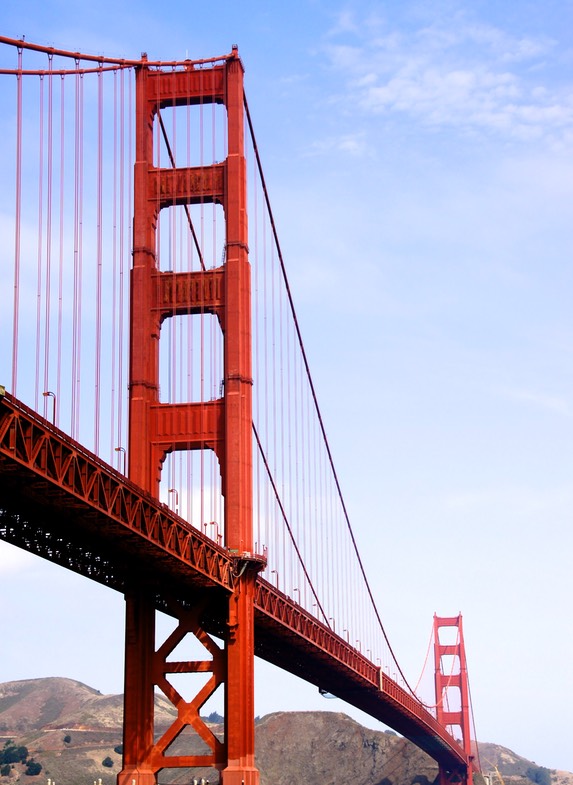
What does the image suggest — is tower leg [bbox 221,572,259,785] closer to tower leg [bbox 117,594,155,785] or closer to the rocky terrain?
tower leg [bbox 117,594,155,785]

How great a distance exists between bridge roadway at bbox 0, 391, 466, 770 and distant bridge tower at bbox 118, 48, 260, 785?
1.38 meters

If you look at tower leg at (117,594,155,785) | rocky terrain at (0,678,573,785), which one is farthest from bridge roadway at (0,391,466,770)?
rocky terrain at (0,678,573,785)

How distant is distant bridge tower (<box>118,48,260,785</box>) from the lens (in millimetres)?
58500

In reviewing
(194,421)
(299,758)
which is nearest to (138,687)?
(194,421)

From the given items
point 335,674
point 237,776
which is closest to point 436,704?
point 335,674

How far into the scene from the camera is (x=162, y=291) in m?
62.4

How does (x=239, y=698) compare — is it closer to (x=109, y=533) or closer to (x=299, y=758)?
(x=109, y=533)

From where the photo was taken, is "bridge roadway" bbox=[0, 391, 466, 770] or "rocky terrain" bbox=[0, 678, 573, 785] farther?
"rocky terrain" bbox=[0, 678, 573, 785]

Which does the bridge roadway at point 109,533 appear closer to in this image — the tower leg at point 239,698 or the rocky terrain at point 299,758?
the tower leg at point 239,698

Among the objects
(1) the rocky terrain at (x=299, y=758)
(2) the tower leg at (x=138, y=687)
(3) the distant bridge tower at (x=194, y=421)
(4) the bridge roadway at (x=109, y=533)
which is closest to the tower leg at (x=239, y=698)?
(3) the distant bridge tower at (x=194, y=421)

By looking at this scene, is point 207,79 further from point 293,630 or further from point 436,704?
point 436,704

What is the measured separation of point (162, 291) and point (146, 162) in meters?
5.75

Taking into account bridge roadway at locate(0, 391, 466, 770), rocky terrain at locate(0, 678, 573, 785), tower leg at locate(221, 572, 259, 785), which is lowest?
tower leg at locate(221, 572, 259, 785)

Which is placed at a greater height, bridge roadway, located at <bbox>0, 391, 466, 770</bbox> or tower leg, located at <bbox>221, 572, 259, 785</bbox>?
bridge roadway, located at <bbox>0, 391, 466, 770</bbox>
